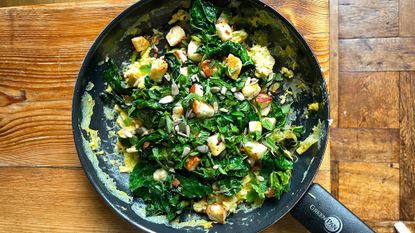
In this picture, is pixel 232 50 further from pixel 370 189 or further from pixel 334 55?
pixel 370 189

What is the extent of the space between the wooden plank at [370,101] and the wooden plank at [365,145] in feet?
0.09

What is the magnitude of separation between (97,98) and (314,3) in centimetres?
78

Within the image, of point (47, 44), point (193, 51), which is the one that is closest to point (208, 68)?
point (193, 51)

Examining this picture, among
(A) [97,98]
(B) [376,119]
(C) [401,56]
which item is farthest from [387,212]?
(A) [97,98]

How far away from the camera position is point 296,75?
5.40 feet

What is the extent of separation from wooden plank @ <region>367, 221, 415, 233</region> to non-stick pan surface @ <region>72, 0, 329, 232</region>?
48 cm

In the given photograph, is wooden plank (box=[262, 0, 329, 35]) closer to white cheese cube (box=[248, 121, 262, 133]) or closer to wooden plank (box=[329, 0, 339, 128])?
wooden plank (box=[329, 0, 339, 128])

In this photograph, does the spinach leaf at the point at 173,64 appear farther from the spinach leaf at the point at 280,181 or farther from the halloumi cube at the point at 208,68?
the spinach leaf at the point at 280,181

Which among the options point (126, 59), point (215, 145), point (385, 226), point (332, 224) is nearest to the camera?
point (332, 224)

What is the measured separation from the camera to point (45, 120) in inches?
69.1

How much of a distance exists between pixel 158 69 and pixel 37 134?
1.69ft

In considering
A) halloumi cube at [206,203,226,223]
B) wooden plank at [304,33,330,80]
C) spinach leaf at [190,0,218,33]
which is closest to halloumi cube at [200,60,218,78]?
spinach leaf at [190,0,218,33]

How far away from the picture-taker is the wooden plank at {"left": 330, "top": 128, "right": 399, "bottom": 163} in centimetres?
192

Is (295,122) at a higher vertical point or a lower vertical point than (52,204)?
higher
